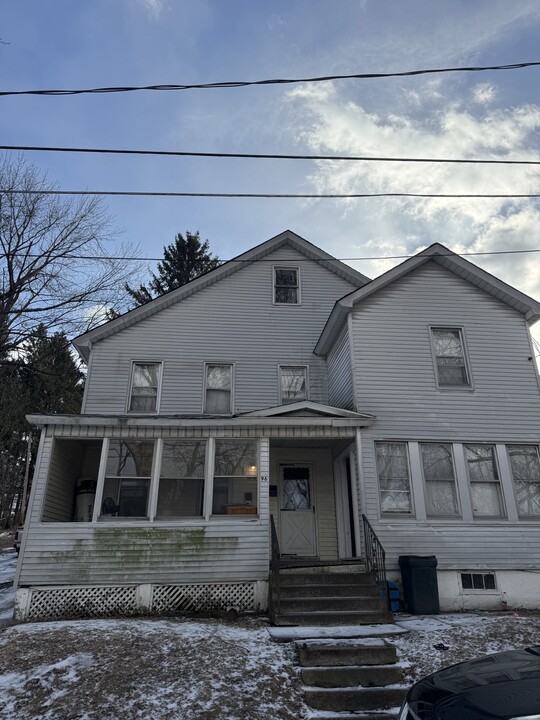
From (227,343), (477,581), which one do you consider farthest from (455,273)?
(477,581)

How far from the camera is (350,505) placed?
438 inches

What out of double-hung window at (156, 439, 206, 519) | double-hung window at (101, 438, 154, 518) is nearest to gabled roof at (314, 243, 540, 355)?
double-hung window at (156, 439, 206, 519)

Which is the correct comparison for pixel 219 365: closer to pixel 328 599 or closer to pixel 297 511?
pixel 297 511

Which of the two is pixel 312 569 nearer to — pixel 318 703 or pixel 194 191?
pixel 318 703

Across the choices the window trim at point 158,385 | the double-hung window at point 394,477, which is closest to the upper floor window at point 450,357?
the double-hung window at point 394,477

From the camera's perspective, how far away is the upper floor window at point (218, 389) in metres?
12.7

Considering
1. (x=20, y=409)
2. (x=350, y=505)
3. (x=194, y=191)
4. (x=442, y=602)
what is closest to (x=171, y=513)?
(x=350, y=505)

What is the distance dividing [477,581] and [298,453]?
482 centimetres

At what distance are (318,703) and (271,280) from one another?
11.2 meters

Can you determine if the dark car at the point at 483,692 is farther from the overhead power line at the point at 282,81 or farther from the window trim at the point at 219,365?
the window trim at the point at 219,365

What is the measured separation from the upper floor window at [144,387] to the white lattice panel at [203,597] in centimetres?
493

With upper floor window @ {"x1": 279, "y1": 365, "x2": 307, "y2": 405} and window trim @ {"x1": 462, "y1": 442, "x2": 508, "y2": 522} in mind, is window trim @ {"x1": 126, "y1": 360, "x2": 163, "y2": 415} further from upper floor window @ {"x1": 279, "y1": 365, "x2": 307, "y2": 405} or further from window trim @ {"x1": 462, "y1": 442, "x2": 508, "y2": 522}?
window trim @ {"x1": 462, "y1": 442, "x2": 508, "y2": 522}

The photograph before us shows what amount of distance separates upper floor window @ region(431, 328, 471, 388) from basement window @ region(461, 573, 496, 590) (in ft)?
13.2

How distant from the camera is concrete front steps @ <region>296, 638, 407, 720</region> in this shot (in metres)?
5.11
